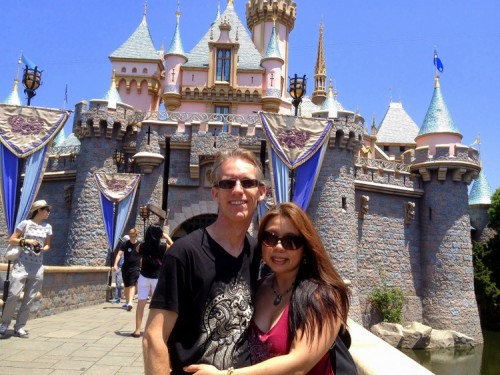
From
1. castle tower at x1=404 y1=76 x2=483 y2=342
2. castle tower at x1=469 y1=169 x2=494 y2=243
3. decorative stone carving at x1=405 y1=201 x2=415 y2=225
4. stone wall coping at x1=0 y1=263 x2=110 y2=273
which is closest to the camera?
stone wall coping at x1=0 y1=263 x2=110 y2=273

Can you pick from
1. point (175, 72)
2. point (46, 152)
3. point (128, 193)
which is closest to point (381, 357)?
point (46, 152)

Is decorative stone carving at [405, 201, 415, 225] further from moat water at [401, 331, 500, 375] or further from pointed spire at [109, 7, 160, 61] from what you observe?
pointed spire at [109, 7, 160, 61]

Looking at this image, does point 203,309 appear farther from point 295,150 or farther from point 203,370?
point 295,150

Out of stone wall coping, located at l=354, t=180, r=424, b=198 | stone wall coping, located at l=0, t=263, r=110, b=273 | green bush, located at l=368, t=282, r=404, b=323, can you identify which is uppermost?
stone wall coping, located at l=354, t=180, r=424, b=198

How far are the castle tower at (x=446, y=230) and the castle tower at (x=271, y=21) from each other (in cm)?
1084

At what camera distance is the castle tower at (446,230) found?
18000mm

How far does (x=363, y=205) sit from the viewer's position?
18.3 m

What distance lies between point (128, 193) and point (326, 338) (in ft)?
47.9

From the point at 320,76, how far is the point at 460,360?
32.9 meters

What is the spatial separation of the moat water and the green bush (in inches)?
59.9

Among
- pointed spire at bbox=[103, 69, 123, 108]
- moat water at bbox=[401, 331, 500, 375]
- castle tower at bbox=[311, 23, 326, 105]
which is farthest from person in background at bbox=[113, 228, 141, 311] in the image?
castle tower at bbox=[311, 23, 326, 105]

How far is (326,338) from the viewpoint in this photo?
70.6 inches

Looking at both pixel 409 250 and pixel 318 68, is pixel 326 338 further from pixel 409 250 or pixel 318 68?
pixel 318 68

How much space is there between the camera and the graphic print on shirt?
191cm
